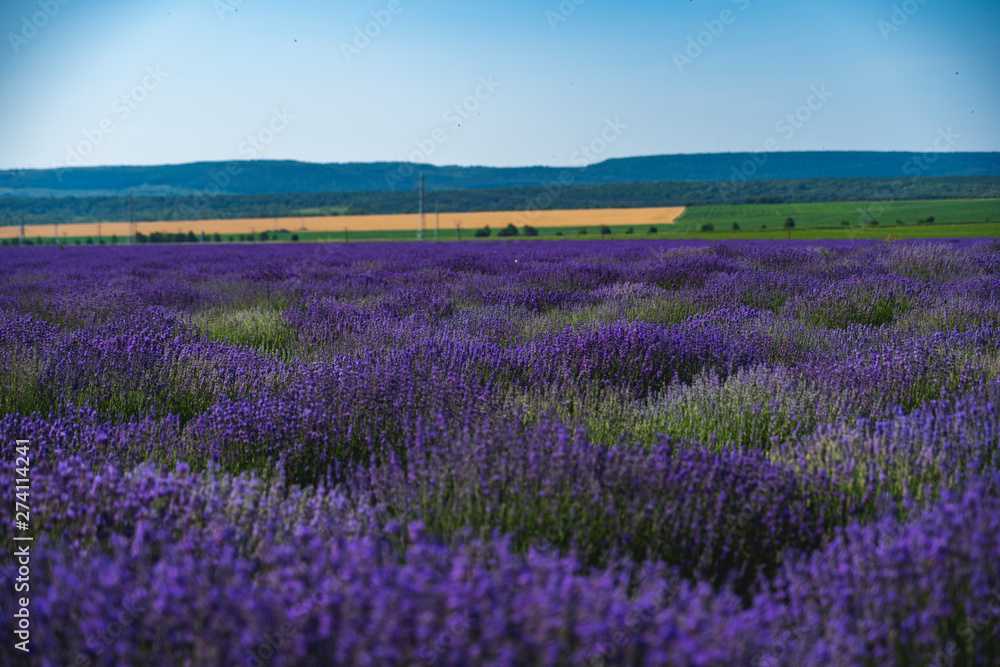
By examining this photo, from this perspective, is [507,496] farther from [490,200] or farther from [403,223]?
[490,200]

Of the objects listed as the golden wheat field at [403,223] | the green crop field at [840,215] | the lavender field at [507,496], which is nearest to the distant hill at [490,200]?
the golden wheat field at [403,223]

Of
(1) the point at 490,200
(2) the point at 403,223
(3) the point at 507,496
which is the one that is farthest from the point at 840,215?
(3) the point at 507,496

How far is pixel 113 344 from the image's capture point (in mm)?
3758

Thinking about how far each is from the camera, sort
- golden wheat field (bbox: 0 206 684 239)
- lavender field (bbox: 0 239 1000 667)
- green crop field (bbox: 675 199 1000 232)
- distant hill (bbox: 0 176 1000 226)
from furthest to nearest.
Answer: distant hill (bbox: 0 176 1000 226)
golden wheat field (bbox: 0 206 684 239)
green crop field (bbox: 675 199 1000 232)
lavender field (bbox: 0 239 1000 667)

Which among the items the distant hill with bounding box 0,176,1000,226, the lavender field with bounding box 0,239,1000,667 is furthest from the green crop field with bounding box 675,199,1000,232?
the lavender field with bounding box 0,239,1000,667

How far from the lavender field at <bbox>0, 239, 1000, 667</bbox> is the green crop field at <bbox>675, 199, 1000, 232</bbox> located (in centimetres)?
4608

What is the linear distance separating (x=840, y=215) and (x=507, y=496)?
6550cm

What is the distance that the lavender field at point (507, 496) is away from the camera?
108 centimetres

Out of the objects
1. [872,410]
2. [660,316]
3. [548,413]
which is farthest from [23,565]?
[660,316]

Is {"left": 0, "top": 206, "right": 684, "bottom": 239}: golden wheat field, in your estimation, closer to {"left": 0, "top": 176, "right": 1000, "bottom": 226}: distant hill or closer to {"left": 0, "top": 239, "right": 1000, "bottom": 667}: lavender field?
{"left": 0, "top": 176, "right": 1000, "bottom": 226}: distant hill

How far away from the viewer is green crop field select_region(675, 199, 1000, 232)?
46.3m

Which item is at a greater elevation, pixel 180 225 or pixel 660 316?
pixel 180 225

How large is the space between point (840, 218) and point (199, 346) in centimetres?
6212

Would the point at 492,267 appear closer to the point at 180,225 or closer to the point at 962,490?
the point at 962,490
